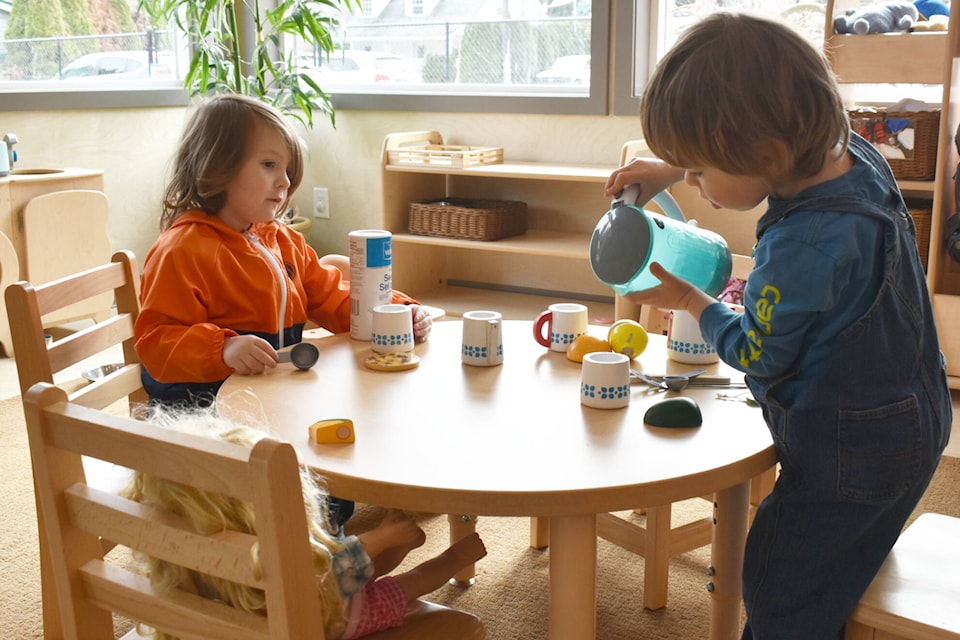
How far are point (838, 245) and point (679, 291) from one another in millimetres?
227

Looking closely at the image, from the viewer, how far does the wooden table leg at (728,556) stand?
55.3 inches

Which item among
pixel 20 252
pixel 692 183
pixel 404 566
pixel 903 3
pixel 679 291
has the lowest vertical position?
pixel 404 566

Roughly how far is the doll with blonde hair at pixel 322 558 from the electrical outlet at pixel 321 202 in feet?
10.1

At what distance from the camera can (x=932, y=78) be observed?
2.88 metres

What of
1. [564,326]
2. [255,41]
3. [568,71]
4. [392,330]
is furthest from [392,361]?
[255,41]

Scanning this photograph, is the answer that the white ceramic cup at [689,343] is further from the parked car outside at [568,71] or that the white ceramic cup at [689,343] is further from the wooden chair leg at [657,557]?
the parked car outside at [568,71]

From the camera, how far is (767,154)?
1077mm

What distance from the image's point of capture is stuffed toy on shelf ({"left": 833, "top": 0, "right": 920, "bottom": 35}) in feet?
9.50

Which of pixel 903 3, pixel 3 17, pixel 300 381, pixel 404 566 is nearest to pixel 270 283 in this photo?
pixel 300 381

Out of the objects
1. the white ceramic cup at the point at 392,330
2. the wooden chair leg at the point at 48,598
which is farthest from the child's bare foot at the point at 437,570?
the wooden chair leg at the point at 48,598

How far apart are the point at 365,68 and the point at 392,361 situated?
2.94 metres

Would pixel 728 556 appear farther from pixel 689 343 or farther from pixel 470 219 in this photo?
pixel 470 219

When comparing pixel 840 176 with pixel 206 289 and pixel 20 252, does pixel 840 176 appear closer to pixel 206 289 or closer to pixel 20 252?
pixel 206 289

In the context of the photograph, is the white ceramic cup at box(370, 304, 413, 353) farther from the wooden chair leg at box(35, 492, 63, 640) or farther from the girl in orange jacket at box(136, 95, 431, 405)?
the wooden chair leg at box(35, 492, 63, 640)
